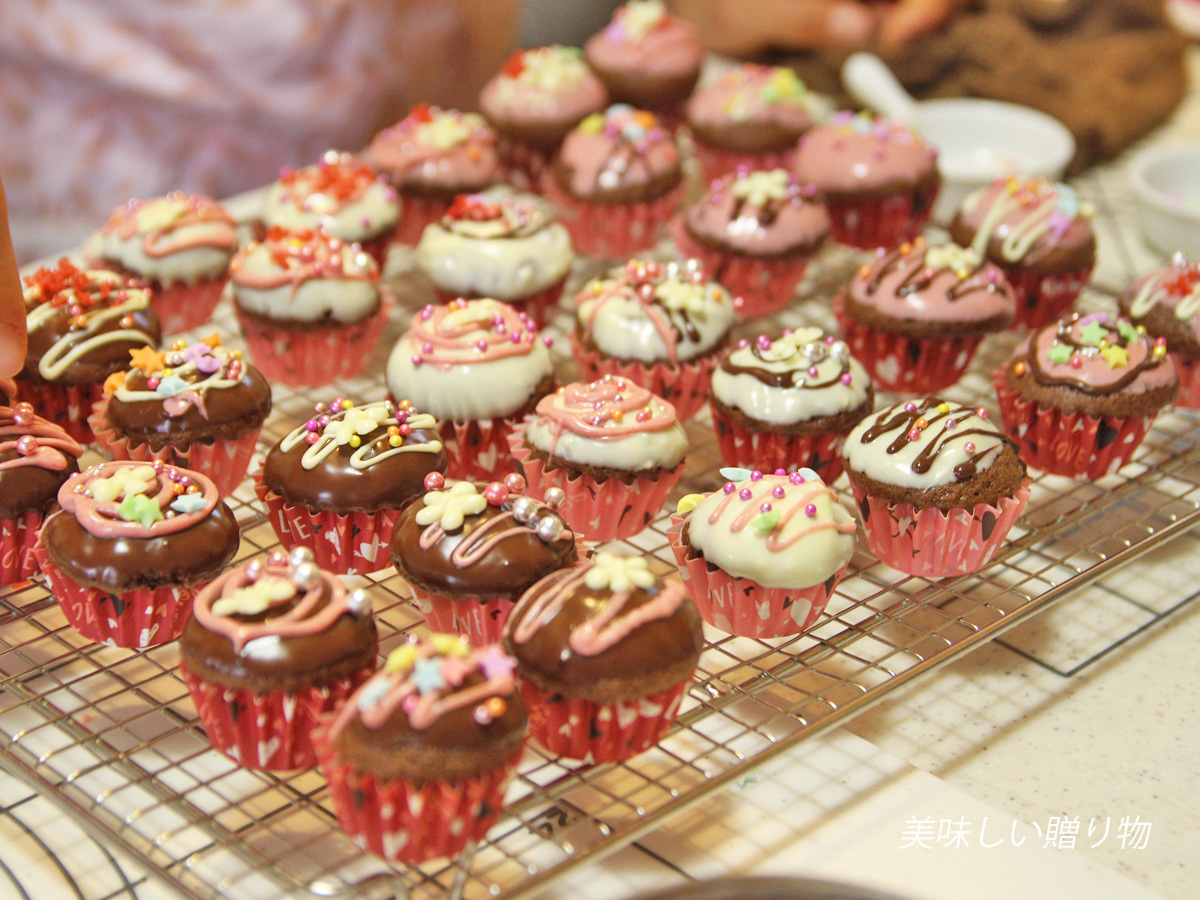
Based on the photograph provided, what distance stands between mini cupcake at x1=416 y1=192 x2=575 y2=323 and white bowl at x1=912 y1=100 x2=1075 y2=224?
4.78 ft

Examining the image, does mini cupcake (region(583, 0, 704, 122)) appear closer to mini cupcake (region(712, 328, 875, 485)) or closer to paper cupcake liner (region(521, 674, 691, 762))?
mini cupcake (region(712, 328, 875, 485))

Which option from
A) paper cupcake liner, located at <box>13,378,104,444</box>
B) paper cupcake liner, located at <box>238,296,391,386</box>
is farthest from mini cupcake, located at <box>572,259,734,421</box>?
paper cupcake liner, located at <box>13,378,104,444</box>

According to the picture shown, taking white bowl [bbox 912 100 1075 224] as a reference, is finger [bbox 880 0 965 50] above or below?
above

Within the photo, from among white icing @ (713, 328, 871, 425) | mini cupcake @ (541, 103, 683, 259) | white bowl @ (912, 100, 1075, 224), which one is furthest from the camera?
white bowl @ (912, 100, 1075, 224)

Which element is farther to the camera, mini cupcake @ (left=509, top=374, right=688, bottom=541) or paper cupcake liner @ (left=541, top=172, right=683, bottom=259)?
paper cupcake liner @ (left=541, top=172, right=683, bottom=259)

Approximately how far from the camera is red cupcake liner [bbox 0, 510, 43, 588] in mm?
2307

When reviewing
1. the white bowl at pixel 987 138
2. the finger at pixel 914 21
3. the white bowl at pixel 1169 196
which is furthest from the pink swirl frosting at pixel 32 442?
the finger at pixel 914 21

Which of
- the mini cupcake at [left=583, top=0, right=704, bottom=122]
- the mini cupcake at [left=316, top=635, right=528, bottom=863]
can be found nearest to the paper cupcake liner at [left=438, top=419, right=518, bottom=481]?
the mini cupcake at [left=316, top=635, right=528, bottom=863]

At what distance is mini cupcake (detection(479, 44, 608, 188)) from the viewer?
156 inches

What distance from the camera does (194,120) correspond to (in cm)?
410

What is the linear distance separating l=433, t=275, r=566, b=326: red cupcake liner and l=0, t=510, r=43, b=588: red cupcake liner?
1265mm

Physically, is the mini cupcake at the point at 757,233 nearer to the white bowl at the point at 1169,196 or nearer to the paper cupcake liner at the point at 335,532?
the white bowl at the point at 1169,196

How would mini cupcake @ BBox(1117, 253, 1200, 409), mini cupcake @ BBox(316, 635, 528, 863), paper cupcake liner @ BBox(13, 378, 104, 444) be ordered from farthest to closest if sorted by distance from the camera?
1. mini cupcake @ BBox(1117, 253, 1200, 409)
2. paper cupcake liner @ BBox(13, 378, 104, 444)
3. mini cupcake @ BBox(316, 635, 528, 863)

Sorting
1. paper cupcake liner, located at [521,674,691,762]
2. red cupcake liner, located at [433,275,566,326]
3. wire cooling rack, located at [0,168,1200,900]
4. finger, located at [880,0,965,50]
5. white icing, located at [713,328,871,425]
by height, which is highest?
finger, located at [880,0,965,50]
